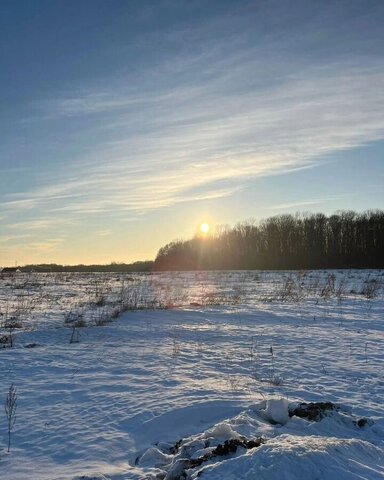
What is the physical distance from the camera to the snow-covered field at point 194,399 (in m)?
3.26

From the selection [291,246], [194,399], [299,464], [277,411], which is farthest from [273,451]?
[291,246]

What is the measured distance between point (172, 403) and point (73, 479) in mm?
1712

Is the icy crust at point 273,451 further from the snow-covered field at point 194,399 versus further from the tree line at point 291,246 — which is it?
the tree line at point 291,246

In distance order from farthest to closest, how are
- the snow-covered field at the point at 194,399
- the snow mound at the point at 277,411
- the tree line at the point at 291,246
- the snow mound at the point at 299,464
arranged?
the tree line at the point at 291,246 → the snow mound at the point at 277,411 → the snow-covered field at the point at 194,399 → the snow mound at the point at 299,464

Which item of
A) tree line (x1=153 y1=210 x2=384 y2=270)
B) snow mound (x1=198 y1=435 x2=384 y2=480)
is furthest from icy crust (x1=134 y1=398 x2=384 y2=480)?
tree line (x1=153 y1=210 x2=384 y2=270)

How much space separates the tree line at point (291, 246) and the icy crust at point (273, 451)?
A: 195 ft

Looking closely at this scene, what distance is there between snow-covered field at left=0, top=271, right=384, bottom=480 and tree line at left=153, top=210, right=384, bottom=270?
5611cm

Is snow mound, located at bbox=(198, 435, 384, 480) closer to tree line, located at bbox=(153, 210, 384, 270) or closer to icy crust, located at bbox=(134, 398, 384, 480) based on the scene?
icy crust, located at bbox=(134, 398, 384, 480)

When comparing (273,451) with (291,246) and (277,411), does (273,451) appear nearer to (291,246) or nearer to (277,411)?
(277,411)

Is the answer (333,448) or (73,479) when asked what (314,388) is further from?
(73,479)

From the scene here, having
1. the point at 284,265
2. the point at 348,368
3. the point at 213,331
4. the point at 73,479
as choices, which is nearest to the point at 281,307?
the point at 213,331

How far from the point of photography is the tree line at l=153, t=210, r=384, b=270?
68.1 metres

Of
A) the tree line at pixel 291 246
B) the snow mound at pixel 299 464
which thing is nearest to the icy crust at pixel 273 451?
the snow mound at pixel 299 464

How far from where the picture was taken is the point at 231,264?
244ft
